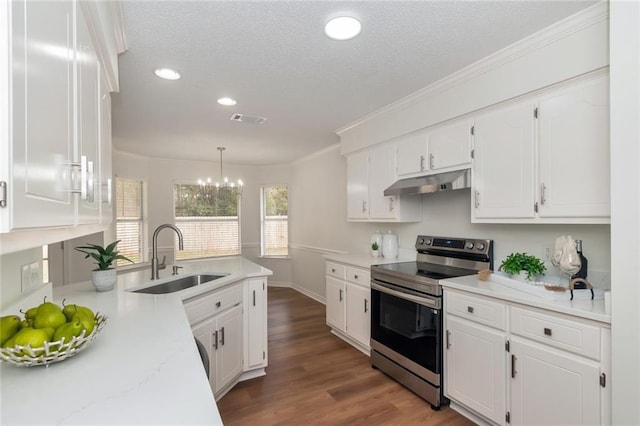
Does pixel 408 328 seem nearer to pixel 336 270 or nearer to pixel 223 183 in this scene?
pixel 336 270

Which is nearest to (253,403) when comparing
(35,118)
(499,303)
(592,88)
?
(499,303)

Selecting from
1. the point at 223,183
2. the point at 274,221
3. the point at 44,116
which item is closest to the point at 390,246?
the point at 223,183

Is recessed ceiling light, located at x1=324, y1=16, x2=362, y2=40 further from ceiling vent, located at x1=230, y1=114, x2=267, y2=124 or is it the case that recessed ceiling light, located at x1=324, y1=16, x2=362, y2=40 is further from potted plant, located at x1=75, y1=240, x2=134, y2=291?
potted plant, located at x1=75, y1=240, x2=134, y2=291

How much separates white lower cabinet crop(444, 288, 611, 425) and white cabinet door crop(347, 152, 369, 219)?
1.64m

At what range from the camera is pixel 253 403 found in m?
2.46

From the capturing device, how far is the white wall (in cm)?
143

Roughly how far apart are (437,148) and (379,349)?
1877mm

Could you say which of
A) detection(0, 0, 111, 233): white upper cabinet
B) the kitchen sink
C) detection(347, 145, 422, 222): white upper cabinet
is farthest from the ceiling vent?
detection(0, 0, 111, 233): white upper cabinet

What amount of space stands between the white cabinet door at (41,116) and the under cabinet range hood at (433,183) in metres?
2.37

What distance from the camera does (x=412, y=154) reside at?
303 cm

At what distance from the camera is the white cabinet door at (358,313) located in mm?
3203

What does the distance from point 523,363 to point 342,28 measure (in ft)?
7.24

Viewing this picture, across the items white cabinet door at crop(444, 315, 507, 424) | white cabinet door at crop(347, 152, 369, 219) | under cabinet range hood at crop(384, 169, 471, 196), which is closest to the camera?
white cabinet door at crop(444, 315, 507, 424)

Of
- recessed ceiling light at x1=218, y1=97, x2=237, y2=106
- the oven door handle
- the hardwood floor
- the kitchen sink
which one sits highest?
recessed ceiling light at x1=218, y1=97, x2=237, y2=106
